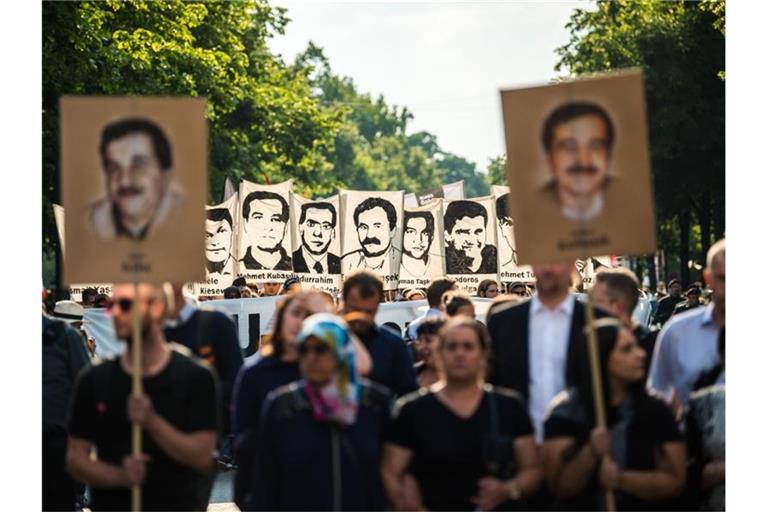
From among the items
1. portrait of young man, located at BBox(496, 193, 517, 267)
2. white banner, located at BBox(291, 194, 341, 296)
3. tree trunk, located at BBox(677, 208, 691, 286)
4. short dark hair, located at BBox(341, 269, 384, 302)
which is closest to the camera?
short dark hair, located at BBox(341, 269, 384, 302)

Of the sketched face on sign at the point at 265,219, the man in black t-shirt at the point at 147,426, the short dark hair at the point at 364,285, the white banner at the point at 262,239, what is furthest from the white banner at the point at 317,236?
the man in black t-shirt at the point at 147,426

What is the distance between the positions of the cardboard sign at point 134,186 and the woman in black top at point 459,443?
1.28 m

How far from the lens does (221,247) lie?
2402 cm

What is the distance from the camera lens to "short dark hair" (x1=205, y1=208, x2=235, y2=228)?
24.1 metres

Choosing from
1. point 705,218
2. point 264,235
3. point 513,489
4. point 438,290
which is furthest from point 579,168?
point 705,218

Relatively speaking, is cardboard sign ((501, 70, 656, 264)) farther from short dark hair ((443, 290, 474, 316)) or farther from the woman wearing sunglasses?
short dark hair ((443, 290, 474, 316))

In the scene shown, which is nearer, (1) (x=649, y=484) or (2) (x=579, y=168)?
(1) (x=649, y=484)

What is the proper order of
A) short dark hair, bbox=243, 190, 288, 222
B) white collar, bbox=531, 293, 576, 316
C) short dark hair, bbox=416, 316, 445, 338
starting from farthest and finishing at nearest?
short dark hair, bbox=243, 190, 288, 222 < short dark hair, bbox=416, 316, 445, 338 < white collar, bbox=531, 293, 576, 316

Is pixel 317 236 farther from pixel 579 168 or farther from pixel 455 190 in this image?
pixel 579 168

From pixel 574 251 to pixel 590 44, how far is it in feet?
141

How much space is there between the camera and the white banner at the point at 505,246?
2458 cm

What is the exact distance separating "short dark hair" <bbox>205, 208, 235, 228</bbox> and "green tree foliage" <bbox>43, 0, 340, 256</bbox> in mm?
5099

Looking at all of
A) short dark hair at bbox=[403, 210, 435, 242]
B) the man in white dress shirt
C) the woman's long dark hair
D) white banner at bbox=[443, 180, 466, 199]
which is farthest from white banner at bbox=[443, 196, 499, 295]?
the woman's long dark hair

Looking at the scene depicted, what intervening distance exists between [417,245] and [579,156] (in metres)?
16.7
